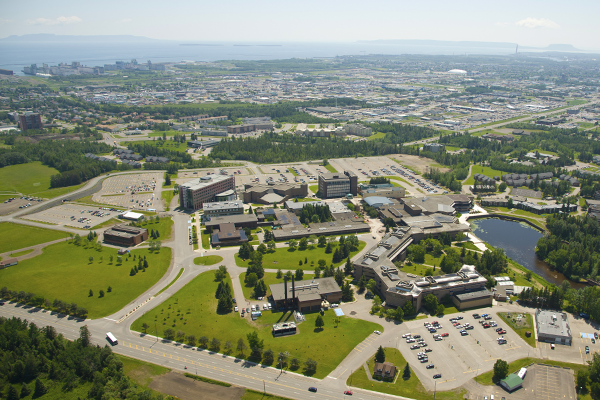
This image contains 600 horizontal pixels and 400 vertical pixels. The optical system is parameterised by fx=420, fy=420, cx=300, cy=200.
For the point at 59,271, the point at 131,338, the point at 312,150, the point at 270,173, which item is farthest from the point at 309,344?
the point at 312,150

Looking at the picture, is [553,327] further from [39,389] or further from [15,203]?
[15,203]

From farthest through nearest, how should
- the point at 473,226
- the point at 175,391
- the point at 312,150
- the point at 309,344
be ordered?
1. the point at 312,150
2. the point at 473,226
3. the point at 309,344
4. the point at 175,391

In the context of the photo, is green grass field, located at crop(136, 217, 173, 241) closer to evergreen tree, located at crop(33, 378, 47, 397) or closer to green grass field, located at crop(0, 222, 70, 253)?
green grass field, located at crop(0, 222, 70, 253)

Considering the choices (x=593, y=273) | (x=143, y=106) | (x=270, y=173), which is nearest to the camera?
(x=593, y=273)

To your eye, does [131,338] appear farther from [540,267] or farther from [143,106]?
[143,106]

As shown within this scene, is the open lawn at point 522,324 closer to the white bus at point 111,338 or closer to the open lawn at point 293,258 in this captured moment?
the open lawn at point 293,258

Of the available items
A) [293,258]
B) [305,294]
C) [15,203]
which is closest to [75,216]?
[15,203]
